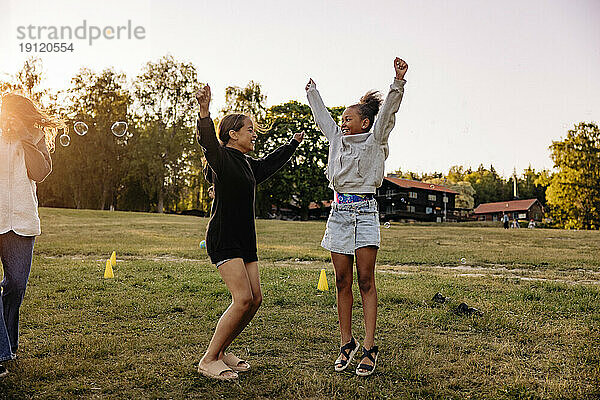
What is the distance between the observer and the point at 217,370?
12.0 feet

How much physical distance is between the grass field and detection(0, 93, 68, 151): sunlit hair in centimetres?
179

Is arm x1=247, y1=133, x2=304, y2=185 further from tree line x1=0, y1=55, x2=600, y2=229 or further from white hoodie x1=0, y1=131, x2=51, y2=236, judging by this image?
tree line x1=0, y1=55, x2=600, y2=229

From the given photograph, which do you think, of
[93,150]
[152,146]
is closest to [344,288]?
[152,146]

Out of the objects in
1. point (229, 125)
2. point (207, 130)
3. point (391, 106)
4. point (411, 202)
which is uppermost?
point (391, 106)

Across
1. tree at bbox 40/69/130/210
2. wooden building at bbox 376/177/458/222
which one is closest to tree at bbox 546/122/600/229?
wooden building at bbox 376/177/458/222

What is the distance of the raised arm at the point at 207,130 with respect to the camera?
3.63 metres

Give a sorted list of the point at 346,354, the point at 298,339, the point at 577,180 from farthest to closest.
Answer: the point at 577,180 → the point at 298,339 → the point at 346,354

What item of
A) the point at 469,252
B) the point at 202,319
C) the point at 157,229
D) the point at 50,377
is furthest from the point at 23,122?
the point at 157,229

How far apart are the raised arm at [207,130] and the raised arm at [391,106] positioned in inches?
47.8

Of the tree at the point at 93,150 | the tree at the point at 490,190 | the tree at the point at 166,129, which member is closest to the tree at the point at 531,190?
the tree at the point at 490,190

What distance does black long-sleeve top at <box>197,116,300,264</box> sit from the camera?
12.2 ft

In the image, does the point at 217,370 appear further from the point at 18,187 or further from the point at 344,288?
the point at 18,187

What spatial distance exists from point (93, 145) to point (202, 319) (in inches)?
1583

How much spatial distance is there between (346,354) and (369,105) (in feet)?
6.38
